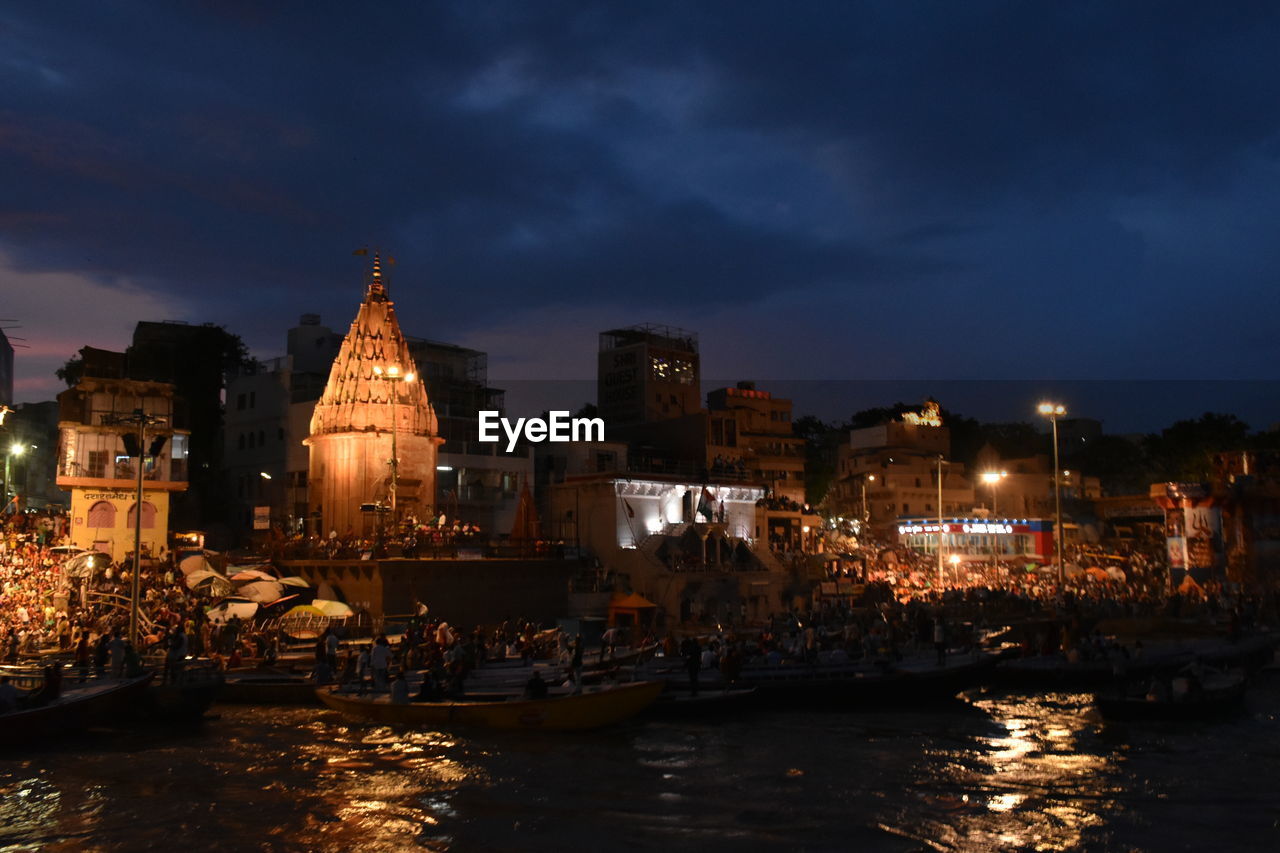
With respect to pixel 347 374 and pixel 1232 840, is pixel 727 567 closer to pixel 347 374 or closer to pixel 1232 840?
pixel 347 374

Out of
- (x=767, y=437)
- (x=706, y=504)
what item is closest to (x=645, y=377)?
(x=767, y=437)

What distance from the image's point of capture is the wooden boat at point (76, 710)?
23.0 m

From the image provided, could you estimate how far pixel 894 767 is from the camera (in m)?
22.8

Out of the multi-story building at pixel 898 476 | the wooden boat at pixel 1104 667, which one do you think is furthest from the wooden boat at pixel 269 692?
the multi-story building at pixel 898 476

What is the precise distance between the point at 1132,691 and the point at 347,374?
3233cm

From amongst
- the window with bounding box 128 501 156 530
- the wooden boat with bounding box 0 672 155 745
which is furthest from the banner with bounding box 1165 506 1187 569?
the wooden boat with bounding box 0 672 155 745

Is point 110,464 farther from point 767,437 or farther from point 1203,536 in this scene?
point 1203,536

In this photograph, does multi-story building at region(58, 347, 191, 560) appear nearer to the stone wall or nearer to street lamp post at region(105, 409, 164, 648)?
the stone wall

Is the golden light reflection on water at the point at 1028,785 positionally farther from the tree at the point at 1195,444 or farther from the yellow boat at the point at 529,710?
the tree at the point at 1195,444

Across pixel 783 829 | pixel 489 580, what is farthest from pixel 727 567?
pixel 783 829

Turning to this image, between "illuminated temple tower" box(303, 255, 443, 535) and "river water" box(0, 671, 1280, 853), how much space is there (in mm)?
18089

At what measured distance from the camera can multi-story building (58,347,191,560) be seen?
44.2m

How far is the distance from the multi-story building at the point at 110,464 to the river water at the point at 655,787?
19241mm

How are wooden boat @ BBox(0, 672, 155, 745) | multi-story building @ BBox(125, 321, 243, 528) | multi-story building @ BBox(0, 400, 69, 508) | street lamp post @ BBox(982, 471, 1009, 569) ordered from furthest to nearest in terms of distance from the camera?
street lamp post @ BBox(982, 471, 1009, 569) → multi-story building @ BBox(0, 400, 69, 508) → multi-story building @ BBox(125, 321, 243, 528) → wooden boat @ BBox(0, 672, 155, 745)
